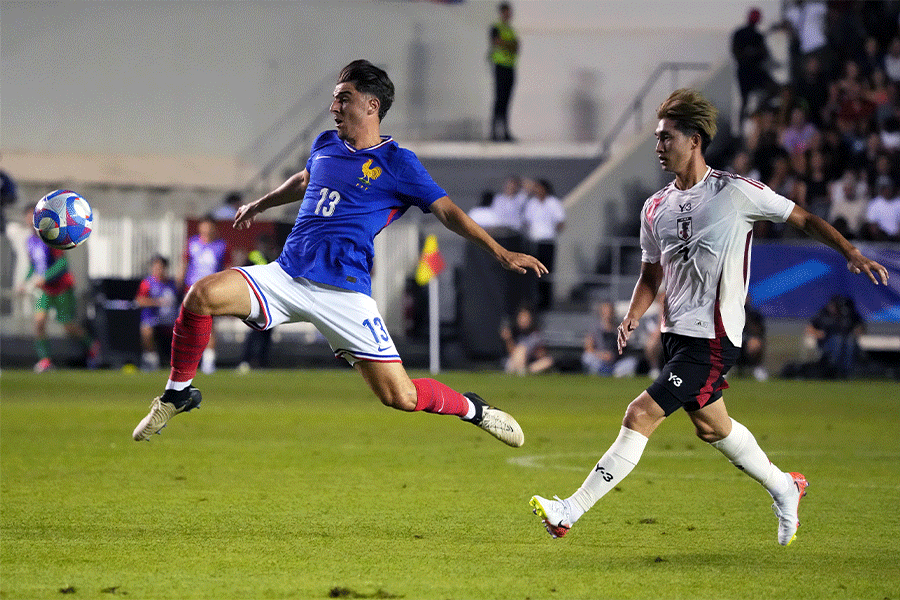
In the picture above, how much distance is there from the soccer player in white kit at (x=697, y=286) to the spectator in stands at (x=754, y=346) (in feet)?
44.9

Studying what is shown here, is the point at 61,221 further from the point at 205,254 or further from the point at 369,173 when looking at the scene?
the point at 205,254

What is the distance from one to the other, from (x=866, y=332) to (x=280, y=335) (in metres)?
9.95

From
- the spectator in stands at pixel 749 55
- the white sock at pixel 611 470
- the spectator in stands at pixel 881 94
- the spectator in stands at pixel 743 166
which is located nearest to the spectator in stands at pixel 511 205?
the spectator in stands at pixel 743 166

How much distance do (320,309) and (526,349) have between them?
→ 14607 millimetres

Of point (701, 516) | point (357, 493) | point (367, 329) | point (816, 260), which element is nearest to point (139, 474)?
point (357, 493)

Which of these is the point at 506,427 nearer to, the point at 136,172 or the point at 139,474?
the point at 139,474

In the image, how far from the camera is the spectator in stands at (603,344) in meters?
20.5

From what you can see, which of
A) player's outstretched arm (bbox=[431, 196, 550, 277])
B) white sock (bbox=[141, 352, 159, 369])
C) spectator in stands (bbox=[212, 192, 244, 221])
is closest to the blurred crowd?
spectator in stands (bbox=[212, 192, 244, 221])

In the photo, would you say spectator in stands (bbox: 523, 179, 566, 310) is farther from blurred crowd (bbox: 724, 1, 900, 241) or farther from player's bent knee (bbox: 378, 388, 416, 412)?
player's bent knee (bbox: 378, 388, 416, 412)

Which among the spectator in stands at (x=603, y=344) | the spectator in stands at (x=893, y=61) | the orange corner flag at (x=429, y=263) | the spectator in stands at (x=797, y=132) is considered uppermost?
the spectator in stands at (x=893, y=61)

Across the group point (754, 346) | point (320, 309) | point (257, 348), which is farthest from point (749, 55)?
point (320, 309)

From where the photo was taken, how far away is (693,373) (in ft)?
20.2

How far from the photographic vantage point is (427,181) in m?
6.79

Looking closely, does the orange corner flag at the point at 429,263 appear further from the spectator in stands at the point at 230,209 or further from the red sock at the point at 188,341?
the red sock at the point at 188,341
